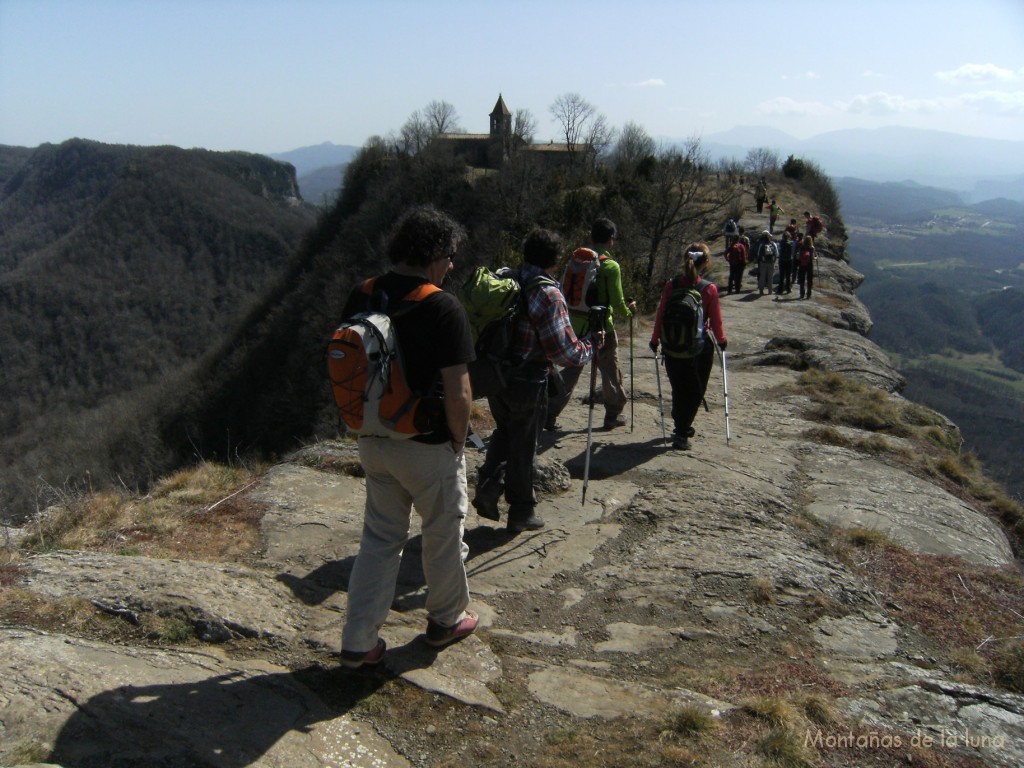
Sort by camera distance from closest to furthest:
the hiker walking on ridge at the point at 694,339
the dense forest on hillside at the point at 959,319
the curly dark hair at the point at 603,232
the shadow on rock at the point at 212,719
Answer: the shadow on rock at the point at 212,719
the hiker walking on ridge at the point at 694,339
the curly dark hair at the point at 603,232
the dense forest on hillside at the point at 959,319

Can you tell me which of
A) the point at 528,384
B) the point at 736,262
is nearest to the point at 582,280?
the point at 528,384

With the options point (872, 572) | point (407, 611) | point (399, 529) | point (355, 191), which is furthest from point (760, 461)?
point (355, 191)

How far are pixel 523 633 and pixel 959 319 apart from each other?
102397 millimetres

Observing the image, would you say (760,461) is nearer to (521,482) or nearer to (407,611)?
(521,482)

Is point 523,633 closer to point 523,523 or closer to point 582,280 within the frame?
point 523,523

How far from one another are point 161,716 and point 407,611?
53.2 inches

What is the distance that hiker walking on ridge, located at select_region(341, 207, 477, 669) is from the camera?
2.79 m

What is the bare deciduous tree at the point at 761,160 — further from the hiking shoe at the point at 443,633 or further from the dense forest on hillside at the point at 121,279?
the hiking shoe at the point at 443,633

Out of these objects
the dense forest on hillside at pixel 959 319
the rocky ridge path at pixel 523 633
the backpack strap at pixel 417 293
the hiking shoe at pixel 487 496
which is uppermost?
the backpack strap at pixel 417 293

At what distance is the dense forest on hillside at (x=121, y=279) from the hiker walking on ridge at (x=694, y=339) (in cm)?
4098

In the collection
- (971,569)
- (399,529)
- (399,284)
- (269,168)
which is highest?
(269,168)

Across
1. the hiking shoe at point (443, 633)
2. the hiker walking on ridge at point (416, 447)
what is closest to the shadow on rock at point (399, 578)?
the hiking shoe at point (443, 633)

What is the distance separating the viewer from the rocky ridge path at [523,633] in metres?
2.54

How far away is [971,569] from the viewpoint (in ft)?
15.3
